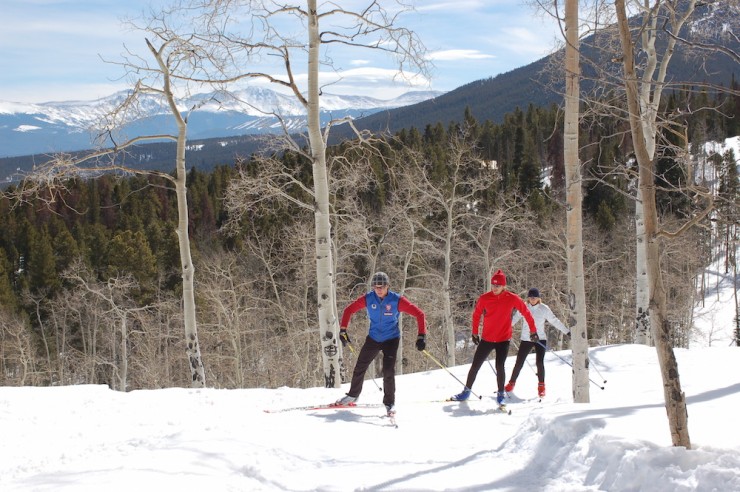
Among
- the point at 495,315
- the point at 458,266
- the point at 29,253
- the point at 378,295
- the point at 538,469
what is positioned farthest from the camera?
the point at 29,253

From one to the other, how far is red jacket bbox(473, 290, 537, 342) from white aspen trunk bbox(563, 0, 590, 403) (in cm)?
75

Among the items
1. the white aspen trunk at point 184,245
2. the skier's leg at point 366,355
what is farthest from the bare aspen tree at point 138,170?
the skier's leg at point 366,355

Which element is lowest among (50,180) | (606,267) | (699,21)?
(606,267)

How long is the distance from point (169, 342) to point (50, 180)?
Answer: 109 ft

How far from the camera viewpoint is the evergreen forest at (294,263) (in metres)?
22.2

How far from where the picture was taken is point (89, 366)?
39.4 meters

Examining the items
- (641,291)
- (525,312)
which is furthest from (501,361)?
(641,291)

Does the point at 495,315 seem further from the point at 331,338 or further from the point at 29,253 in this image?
the point at 29,253

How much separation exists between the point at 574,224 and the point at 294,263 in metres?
17.6

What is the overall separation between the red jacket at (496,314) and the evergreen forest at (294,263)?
4.08m

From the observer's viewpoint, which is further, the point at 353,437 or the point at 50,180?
the point at 50,180

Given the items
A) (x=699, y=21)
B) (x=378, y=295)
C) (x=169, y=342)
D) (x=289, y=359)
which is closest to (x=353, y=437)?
(x=378, y=295)

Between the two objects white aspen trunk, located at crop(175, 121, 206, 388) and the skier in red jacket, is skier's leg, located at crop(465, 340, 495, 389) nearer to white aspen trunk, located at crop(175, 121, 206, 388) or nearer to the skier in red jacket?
the skier in red jacket

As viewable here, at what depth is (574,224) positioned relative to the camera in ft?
24.6
